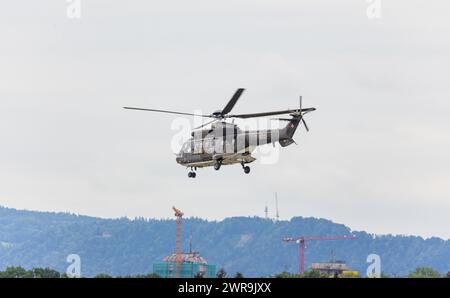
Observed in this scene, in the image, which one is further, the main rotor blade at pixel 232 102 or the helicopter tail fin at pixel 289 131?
the main rotor blade at pixel 232 102

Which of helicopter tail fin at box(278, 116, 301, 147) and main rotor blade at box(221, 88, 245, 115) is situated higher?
main rotor blade at box(221, 88, 245, 115)

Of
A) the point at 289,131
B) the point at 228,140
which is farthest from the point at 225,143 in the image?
the point at 289,131

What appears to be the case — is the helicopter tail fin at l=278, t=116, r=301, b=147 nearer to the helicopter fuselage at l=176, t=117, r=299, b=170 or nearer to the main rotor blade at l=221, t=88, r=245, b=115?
the helicopter fuselage at l=176, t=117, r=299, b=170

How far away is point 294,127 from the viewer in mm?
147500

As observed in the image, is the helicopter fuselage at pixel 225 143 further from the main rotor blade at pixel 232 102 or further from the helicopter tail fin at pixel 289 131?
the main rotor blade at pixel 232 102

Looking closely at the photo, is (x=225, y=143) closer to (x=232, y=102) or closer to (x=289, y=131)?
(x=232, y=102)

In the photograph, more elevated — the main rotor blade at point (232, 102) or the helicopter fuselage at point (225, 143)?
the main rotor blade at point (232, 102)

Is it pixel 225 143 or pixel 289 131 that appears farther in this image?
pixel 225 143

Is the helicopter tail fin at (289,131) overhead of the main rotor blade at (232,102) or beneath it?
beneath

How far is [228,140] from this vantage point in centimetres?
15412

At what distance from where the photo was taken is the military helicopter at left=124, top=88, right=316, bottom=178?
148m

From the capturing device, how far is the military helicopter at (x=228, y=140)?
484ft

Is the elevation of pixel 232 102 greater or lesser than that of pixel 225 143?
greater
